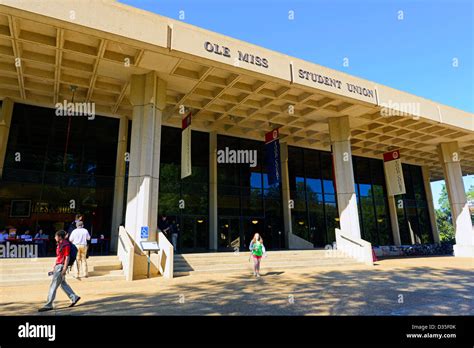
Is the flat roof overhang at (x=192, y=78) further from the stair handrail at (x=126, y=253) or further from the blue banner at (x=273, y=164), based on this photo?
the stair handrail at (x=126, y=253)

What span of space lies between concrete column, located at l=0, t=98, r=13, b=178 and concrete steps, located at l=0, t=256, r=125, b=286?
298 inches

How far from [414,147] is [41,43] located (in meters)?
28.0

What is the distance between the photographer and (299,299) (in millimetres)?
7367

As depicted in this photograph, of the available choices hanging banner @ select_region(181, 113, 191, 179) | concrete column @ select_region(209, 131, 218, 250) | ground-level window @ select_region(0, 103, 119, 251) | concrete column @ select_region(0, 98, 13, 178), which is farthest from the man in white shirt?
concrete column @ select_region(209, 131, 218, 250)

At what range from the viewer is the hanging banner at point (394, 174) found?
22.3m

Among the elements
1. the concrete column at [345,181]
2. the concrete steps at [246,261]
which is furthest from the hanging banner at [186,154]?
the concrete column at [345,181]

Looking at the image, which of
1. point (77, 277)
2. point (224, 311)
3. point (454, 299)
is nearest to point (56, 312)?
point (224, 311)

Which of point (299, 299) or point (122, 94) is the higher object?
point (122, 94)

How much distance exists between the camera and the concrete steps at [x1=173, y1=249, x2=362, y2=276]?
12719mm

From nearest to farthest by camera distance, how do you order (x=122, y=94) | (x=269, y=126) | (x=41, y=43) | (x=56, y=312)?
(x=56, y=312) → (x=41, y=43) → (x=122, y=94) → (x=269, y=126)

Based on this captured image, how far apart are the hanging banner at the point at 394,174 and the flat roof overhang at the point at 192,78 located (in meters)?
1.83
